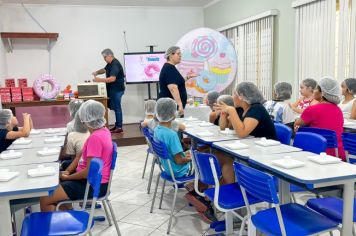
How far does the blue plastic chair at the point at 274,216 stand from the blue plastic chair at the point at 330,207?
61 millimetres

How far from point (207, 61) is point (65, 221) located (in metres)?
4.79

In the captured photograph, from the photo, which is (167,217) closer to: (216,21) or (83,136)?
(83,136)

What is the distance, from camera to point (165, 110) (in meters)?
3.11

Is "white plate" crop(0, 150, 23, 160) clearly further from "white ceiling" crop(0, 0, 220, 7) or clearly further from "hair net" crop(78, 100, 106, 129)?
"white ceiling" crop(0, 0, 220, 7)

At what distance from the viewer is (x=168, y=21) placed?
8.45 metres

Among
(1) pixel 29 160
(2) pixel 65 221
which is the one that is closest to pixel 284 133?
(2) pixel 65 221

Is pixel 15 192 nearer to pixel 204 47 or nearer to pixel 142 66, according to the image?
pixel 204 47

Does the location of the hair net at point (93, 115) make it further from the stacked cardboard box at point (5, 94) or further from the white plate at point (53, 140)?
the stacked cardboard box at point (5, 94)

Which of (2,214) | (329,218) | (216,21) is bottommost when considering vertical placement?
(329,218)

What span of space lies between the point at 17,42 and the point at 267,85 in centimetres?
561

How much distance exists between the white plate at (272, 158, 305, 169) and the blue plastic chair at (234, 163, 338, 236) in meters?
0.23

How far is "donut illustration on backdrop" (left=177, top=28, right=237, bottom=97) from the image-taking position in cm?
635

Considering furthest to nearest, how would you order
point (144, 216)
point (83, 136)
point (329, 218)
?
1. point (144, 216)
2. point (83, 136)
3. point (329, 218)

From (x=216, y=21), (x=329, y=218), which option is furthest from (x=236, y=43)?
(x=329, y=218)
